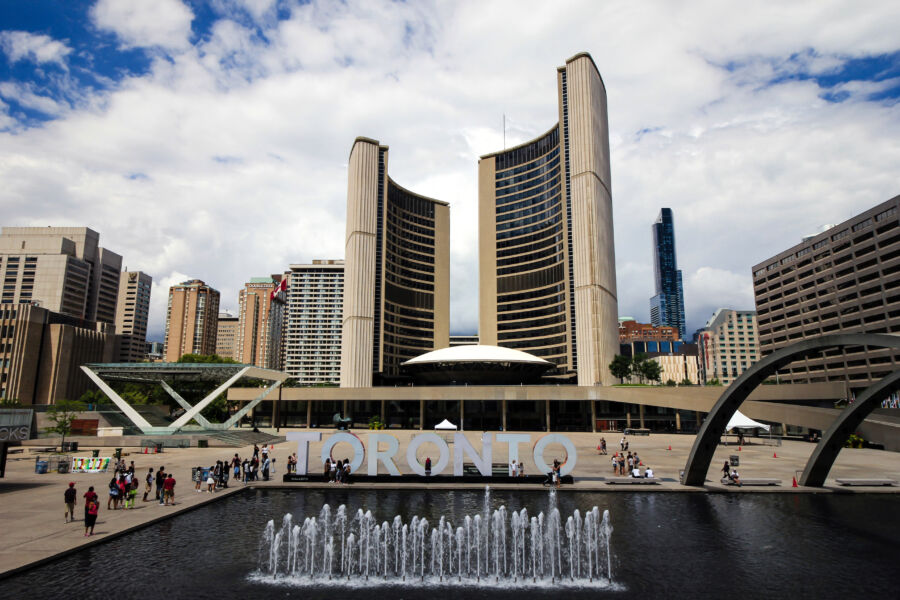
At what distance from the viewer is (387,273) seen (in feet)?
423

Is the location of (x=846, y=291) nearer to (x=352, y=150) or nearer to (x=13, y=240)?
(x=352, y=150)

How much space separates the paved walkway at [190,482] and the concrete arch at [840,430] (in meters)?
0.88

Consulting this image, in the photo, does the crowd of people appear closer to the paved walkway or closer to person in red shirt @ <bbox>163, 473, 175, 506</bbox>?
the paved walkway

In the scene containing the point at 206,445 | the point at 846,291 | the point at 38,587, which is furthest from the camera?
the point at 846,291

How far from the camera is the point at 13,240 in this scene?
155875 mm

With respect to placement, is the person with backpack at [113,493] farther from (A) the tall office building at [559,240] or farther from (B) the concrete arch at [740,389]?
(A) the tall office building at [559,240]

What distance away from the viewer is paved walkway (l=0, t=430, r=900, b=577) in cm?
1764

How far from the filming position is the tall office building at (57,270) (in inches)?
5930

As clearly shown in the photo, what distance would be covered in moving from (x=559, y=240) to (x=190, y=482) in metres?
103

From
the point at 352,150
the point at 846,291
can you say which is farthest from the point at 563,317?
the point at 352,150

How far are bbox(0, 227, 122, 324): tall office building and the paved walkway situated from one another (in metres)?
134

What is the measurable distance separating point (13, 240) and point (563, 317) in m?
165

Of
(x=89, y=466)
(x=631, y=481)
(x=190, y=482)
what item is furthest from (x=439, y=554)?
(x=89, y=466)

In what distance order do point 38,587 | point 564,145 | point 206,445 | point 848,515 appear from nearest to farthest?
point 38,587, point 848,515, point 206,445, point 564,145
